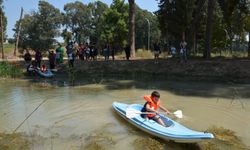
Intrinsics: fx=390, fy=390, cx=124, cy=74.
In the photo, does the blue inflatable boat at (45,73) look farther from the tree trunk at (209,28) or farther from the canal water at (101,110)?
the tree trunk at (209,28)

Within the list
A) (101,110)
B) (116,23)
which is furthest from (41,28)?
(101,110)

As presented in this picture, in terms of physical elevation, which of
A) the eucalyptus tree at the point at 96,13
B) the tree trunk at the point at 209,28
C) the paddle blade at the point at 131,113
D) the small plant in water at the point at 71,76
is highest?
the eucalyptus tree at the point at 96,13

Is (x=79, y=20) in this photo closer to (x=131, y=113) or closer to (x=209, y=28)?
(x=209, y=28)

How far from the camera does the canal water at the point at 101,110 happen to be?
11047 millimetres

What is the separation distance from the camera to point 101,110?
15383 millimetres

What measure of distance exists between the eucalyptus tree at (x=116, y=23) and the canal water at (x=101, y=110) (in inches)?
1654

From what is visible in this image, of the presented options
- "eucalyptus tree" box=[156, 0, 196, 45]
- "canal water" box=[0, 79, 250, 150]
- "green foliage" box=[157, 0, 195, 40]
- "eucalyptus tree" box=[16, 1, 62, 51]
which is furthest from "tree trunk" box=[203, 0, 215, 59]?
"eucalyptus tree" box=[16, 1, 62, 51]

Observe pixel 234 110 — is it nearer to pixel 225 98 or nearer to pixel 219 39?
pixel 225 98

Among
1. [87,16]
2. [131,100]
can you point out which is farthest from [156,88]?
[87,16]

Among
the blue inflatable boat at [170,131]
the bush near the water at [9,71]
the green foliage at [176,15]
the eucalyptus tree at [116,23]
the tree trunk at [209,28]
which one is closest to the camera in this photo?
the blue inflatable boat at [170,131]

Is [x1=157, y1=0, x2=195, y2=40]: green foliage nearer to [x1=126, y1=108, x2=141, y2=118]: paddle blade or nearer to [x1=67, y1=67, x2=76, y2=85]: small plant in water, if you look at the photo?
[x1=67, y1=67, x2=76, y2=85]: small plant in water

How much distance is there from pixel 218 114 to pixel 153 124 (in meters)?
4.12

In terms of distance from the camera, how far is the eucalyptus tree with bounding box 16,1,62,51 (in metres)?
76.8

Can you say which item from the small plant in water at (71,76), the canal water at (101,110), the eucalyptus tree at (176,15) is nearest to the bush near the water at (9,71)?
the canal water at (101,110)
